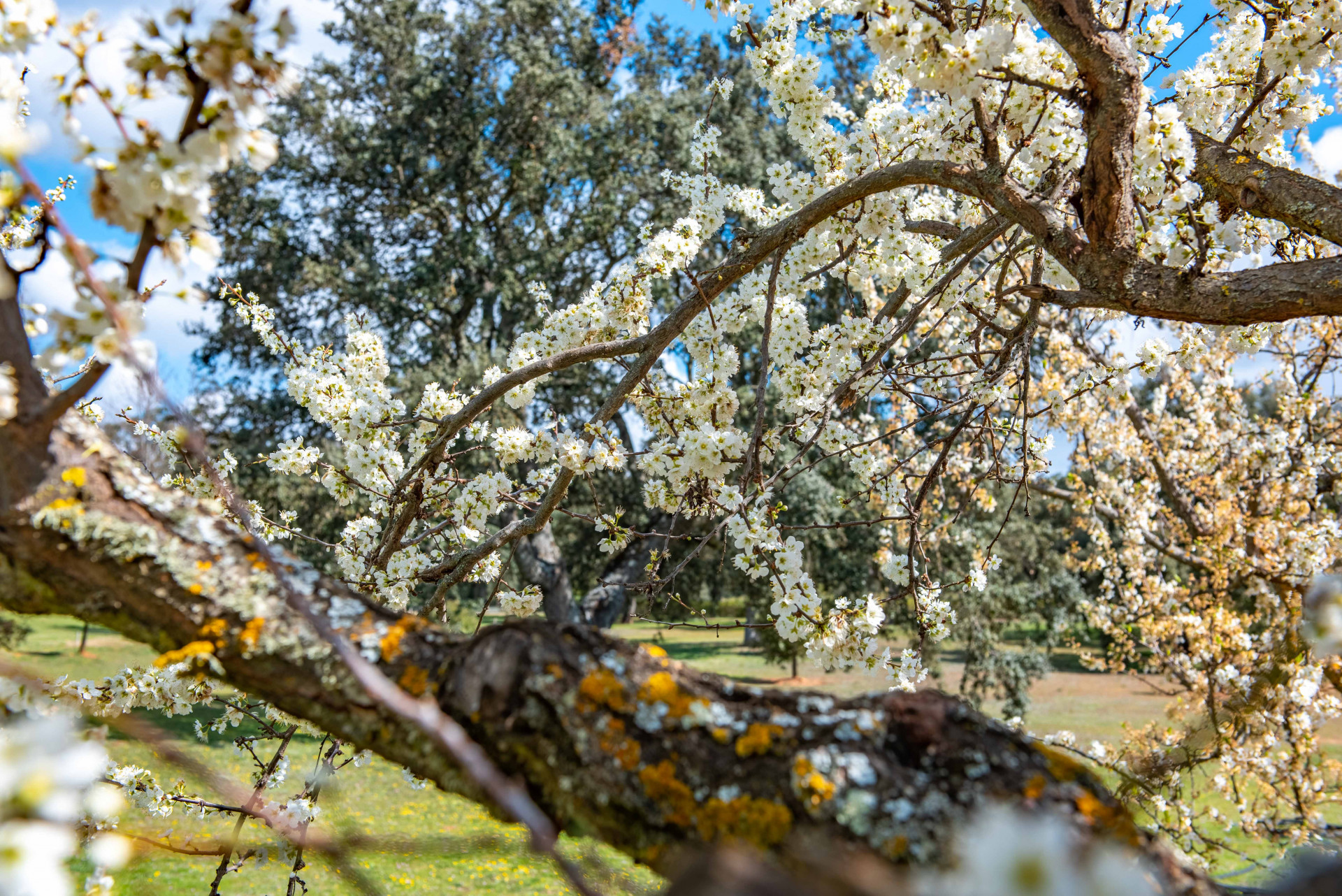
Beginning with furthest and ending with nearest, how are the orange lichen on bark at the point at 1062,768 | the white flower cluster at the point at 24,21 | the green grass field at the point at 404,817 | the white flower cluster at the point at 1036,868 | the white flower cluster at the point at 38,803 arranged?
the green grass field at the point at 404,817, the white flower cluster at the point at 24,21, the orange lichen on bark at the point at 1062,768, the white flower cluster at the point at 38,803, the white flower cluster at the point at 1036,868

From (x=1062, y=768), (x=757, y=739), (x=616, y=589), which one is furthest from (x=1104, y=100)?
(x=616, y=589)

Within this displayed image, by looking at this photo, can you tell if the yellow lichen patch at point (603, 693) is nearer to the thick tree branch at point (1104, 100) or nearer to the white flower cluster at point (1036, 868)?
the white flower cluster at point (1036, 868)

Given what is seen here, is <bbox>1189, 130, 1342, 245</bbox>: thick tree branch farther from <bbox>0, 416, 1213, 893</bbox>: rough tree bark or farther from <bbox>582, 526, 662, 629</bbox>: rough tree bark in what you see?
<bbox>582, 526, 662, 629</bbox>: rough tree bark

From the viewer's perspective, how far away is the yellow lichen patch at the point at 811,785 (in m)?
1.09

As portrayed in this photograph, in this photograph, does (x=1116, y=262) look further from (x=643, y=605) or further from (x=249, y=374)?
(x=249, y=374)

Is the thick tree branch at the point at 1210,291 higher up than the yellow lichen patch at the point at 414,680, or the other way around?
the thick tree branch at the point at 1210,291

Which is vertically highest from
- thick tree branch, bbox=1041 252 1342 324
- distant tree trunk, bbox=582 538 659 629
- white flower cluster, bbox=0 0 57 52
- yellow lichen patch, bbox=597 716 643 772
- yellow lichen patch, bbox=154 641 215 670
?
white flower cluster, bbox=0 0 57 52

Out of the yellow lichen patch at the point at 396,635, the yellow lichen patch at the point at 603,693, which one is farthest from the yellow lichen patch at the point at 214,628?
the yellow lichen patch at the point at 603,693

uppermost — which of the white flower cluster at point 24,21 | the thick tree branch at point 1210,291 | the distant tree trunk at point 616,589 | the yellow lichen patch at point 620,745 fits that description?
the white flower cluster at point 24,21

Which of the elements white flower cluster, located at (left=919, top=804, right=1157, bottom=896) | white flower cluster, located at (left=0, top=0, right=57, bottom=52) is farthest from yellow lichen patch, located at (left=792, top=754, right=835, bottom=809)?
white flower cluster, located at (left=0, top=0, right=57, bottom=52)

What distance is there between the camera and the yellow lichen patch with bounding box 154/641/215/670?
1.30m

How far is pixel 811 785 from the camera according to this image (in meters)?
1.10

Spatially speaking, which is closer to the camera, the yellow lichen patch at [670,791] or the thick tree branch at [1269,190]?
Answer: the yellow lichen patch at [670,791]

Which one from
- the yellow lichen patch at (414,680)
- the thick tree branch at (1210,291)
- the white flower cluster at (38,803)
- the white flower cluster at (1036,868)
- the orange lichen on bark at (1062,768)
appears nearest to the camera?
the white flower cluster at (1036,868)
